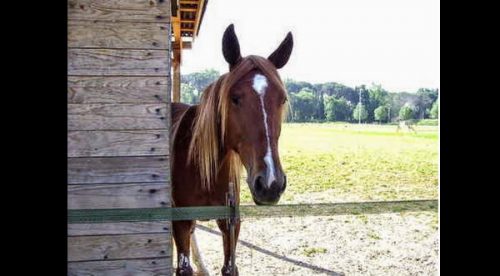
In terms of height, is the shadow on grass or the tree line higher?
the tree line

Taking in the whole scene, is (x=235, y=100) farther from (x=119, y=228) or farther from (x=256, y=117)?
(x=119, y=228)

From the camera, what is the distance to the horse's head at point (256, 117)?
6.86ft

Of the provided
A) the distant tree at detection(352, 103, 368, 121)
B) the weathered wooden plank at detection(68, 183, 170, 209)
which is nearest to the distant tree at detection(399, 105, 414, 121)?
the distant tree at detection(352, 103, 368, 121)

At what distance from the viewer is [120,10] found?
7.16 ft

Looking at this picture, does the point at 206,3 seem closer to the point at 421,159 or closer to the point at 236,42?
the point at 236,42

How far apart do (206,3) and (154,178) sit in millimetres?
2976

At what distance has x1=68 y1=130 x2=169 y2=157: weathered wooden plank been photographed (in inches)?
84.6

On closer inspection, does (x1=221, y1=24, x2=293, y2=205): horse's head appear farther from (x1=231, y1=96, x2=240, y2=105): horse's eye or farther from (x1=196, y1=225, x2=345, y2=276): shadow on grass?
(x1=196, y1=225, x2=345, y2=276): shadow on grass

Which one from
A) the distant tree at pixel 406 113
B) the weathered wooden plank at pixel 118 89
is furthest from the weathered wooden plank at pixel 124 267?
the distant tree at pixel 406 113

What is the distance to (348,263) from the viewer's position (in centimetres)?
485

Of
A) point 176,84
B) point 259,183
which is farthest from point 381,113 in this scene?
point 259,183

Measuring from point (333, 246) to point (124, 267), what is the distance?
3.82 metres

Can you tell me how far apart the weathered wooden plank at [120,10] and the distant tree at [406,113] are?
23687mm
